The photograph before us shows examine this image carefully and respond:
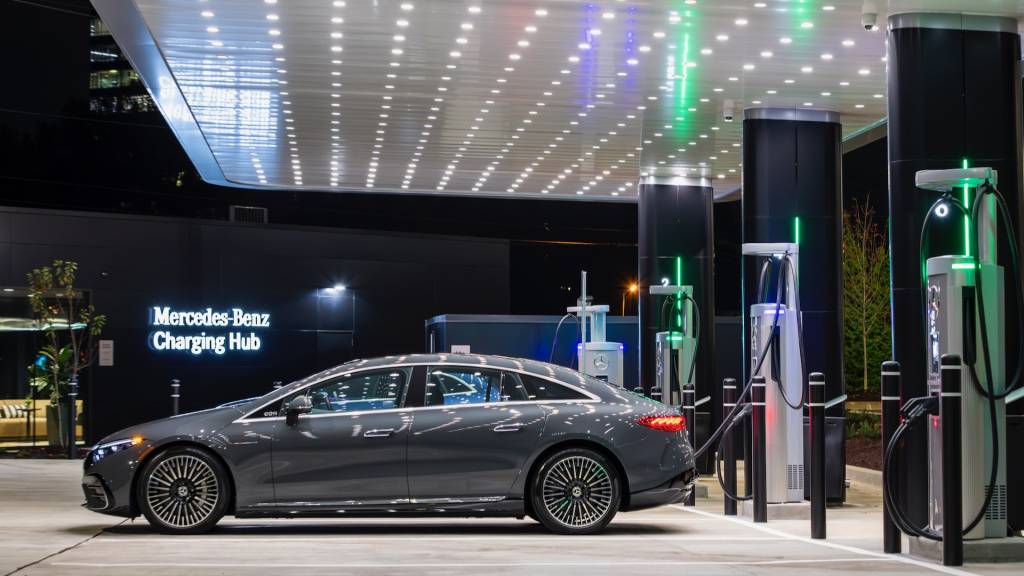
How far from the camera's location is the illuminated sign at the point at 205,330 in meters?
28.0

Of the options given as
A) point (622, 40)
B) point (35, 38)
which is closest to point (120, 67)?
point (35, 38)

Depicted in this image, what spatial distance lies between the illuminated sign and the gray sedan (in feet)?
58.7

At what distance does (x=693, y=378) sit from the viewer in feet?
67.7

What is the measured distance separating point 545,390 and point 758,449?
2.28m

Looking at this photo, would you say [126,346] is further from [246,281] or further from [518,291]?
[518,291]

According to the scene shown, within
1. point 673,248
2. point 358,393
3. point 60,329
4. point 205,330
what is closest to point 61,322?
point 60,329

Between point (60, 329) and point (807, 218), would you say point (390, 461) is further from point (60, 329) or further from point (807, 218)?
point (60, 329)

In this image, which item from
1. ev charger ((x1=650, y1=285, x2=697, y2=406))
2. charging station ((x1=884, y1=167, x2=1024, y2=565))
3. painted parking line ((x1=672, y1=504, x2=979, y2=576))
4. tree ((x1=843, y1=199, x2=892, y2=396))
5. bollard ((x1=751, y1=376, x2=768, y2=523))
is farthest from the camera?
tree ((x1=843, y1=199, x2=892, y2=396))

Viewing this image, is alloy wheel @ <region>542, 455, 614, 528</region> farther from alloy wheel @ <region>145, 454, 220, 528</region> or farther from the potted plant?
the potted plant

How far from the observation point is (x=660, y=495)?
34.4ft

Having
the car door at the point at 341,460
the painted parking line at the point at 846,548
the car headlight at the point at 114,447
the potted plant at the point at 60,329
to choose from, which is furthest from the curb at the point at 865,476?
the potted plant at the point at 60,329

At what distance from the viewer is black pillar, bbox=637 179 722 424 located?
882 inches

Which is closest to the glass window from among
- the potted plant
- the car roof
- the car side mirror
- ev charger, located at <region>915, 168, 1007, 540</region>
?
the car roof

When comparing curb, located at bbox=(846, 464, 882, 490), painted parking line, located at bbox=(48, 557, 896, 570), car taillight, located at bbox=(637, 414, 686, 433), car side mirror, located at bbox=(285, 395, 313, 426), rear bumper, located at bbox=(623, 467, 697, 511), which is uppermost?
car side mirror, located at bbox=(285, 395, 313, 426)
